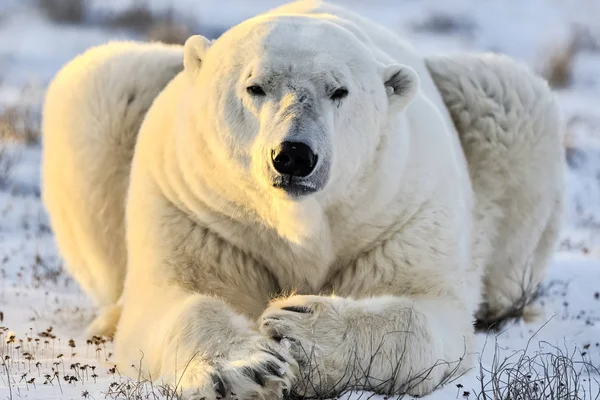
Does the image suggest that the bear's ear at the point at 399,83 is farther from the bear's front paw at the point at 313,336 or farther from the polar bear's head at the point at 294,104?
the bear's front paw at the point at 313,336

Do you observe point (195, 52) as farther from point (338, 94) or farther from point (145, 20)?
point (145, 20)

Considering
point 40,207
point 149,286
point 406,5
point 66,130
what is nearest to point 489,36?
point 406,5

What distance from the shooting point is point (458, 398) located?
3.08 meters

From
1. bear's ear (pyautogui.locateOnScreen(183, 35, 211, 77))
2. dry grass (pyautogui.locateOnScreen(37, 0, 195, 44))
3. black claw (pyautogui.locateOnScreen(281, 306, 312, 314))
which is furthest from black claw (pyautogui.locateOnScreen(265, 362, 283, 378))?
dry grass (pyautogui.locateOnScreen(37, 0, 195, 44))

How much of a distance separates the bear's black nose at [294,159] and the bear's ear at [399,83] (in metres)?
0.71

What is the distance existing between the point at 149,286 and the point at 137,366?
1.23 feet

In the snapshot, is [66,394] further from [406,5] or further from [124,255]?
[406,5]

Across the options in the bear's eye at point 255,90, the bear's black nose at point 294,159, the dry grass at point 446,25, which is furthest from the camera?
the dry grass at point 446,25

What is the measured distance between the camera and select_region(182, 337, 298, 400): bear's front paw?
9.48ft

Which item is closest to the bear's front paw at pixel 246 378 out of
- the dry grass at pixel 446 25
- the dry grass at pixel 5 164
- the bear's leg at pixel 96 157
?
the bear's leg at pixel 96 157

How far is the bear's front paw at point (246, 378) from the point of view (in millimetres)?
2889

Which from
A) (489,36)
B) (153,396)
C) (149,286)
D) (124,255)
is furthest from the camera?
(489,36)

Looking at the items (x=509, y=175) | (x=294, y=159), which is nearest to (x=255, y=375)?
(x=294, y=159)

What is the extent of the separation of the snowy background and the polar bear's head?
81cm
